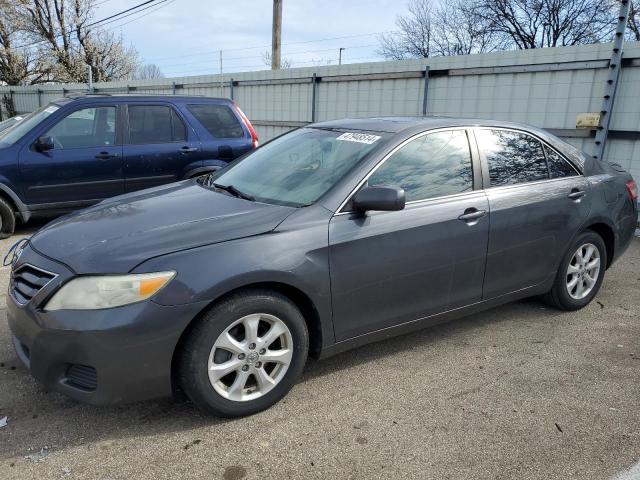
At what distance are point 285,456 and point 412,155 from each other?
1.96m

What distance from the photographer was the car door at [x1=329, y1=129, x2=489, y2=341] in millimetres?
3010

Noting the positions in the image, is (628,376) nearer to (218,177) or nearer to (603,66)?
(218,177)

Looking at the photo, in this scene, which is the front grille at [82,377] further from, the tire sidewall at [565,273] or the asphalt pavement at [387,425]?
the tire sidewall at [565,273]

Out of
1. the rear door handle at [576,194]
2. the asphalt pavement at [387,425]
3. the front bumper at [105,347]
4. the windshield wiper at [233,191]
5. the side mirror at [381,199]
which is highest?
the side mirror at [381,199]

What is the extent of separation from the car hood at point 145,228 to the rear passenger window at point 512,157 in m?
1.59

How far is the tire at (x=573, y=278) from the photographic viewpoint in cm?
414

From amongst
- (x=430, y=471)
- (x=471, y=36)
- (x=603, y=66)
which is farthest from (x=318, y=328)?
(x=471, y=36)

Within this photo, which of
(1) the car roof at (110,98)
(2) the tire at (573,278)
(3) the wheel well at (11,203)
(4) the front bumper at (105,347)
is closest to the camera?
(4) the front bumper at (105,347)

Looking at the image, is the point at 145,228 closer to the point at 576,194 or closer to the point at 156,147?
the point at 576,194

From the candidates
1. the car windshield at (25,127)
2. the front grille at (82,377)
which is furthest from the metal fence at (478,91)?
the front grille at (82,377)

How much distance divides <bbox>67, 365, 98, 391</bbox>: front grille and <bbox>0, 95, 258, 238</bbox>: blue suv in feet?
14.9

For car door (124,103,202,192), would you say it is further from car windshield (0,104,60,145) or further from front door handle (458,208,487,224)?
front door handle (458,208,487,224)

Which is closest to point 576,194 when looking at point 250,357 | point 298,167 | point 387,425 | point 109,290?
point 298,167

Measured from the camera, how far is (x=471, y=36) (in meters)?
38.5
